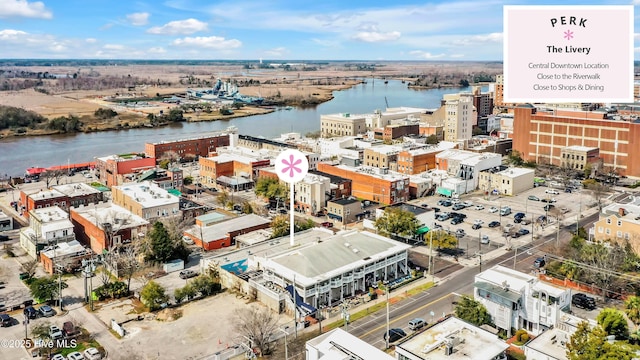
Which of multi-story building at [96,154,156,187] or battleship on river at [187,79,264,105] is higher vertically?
battleship on river at [187,79,264,105]

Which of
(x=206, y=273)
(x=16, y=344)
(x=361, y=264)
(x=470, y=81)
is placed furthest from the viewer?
(x=470, y=81)

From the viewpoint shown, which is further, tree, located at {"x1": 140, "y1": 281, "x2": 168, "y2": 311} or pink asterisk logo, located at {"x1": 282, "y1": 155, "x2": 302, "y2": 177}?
tree, located at {"x1": 140, "y1": 281, "x2": 168, "y2": 311}

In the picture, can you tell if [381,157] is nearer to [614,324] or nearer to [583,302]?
[583,302]

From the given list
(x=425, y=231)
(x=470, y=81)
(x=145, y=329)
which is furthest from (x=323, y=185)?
(x=470, y=81)

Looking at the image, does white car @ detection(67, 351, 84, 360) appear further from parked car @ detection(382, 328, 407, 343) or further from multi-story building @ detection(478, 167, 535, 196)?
multi-story building @ detection(478, 167, 535, 196)

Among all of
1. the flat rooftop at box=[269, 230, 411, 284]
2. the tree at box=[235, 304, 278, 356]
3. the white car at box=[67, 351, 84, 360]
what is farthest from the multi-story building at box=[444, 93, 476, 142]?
the white car at box=[67, 351, 84, 360]

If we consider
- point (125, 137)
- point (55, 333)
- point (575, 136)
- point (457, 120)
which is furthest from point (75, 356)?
point (125, 137)

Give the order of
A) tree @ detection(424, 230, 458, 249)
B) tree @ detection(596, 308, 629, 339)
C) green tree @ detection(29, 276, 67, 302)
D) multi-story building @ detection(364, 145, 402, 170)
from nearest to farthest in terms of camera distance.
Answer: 1. tree @ detection(596, 308, 629, 339)
2. green tree @ detection(29, 276, 67, 302)
3. tree @ detection(424, 230, 458, 249)
4. multi-story building @ detection(364, 145, 402, 170)

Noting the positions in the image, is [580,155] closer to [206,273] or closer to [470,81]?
[206,273]
